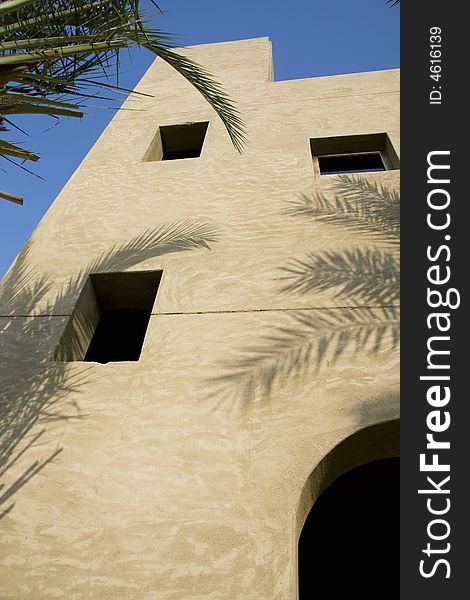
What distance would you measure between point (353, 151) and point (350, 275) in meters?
3.65

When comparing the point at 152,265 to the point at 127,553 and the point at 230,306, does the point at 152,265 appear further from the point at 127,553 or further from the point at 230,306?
the point at 127,553

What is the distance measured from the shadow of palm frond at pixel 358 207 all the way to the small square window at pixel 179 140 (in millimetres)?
3432

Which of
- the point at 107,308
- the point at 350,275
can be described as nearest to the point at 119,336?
the point at 107,308

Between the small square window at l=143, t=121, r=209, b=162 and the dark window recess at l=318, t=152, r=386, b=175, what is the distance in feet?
7.58

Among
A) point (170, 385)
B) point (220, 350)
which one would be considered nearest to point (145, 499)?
point (170, 385)

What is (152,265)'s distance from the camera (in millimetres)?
4812

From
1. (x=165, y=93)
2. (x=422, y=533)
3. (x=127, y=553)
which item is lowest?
(x=127, y=553)

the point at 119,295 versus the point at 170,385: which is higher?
the point at 119,295

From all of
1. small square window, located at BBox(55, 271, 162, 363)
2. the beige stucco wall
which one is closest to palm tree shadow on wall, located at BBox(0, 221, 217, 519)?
the beige stucco wall

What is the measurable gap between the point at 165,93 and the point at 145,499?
850cm

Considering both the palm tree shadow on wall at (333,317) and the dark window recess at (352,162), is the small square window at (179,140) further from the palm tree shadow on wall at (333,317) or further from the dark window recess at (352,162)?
the palm tree shadow on wall at (333,317)

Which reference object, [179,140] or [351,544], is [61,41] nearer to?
[179,140]

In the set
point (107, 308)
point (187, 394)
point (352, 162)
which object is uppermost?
point (352, 162)

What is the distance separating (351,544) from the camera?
6.23 metres
